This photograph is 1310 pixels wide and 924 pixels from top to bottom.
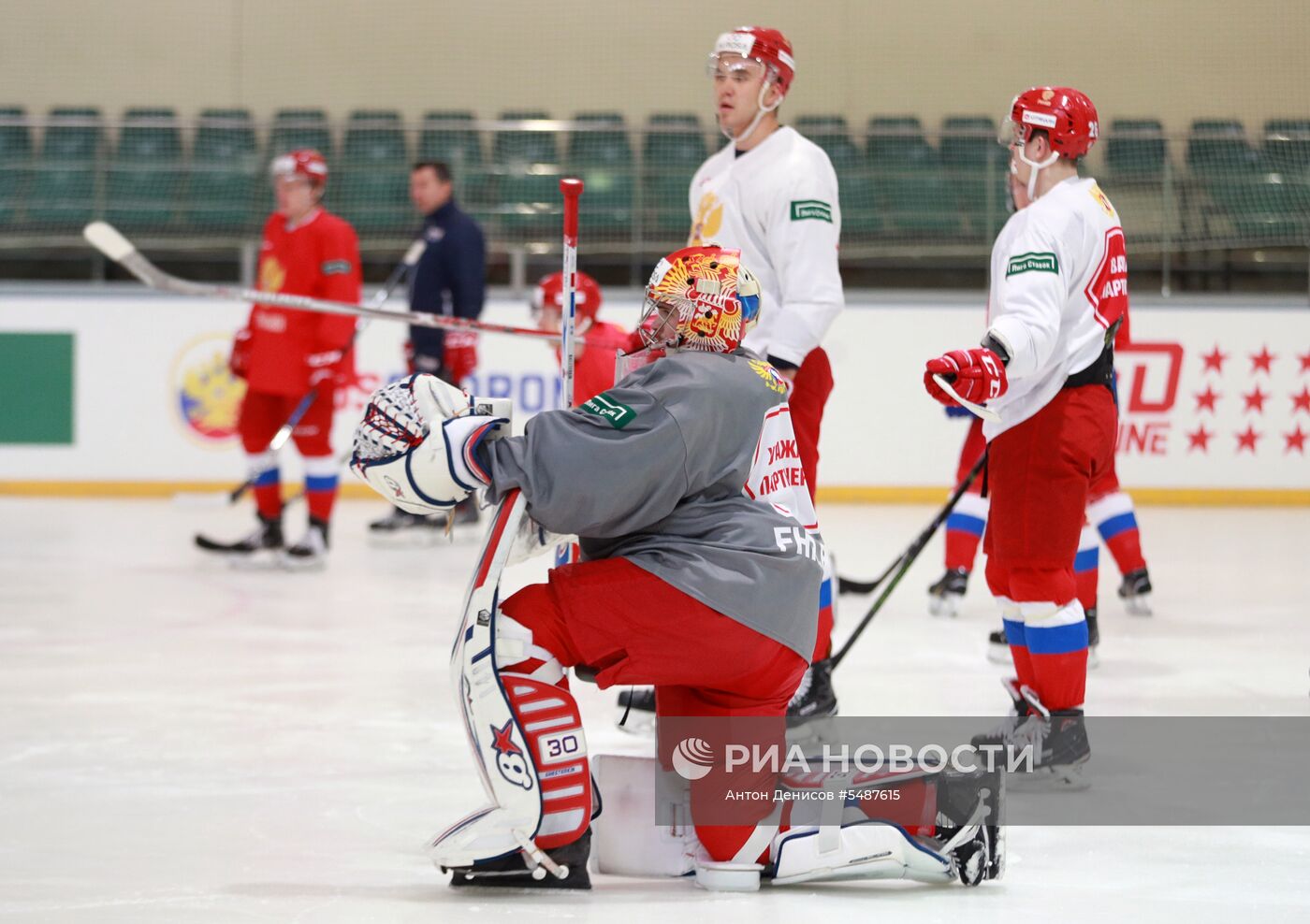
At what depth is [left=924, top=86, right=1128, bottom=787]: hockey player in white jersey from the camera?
10.1 feet

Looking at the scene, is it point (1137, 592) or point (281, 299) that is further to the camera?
point (1137, 592)

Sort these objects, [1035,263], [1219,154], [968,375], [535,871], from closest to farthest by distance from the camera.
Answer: [535,871] < [968,375] < [1035,263] < [1219,154]

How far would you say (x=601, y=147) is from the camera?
9.20m

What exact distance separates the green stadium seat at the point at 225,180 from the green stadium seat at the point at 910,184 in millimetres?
3430

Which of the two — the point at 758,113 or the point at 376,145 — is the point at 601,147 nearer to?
the point at 376,145

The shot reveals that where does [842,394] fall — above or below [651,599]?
below

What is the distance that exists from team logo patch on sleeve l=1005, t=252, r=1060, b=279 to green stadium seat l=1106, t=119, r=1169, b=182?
617cm

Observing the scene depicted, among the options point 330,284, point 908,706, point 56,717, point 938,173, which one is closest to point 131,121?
point 330,284

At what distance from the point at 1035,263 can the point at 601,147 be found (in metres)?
6.45

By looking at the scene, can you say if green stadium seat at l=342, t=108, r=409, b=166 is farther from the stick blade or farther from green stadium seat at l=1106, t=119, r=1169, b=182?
the stick blade

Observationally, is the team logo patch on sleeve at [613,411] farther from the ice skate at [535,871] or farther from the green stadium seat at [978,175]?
the green stadium seat at [978,175]

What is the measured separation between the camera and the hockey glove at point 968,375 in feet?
8.84

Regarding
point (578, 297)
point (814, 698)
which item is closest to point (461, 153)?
point (578, 297)

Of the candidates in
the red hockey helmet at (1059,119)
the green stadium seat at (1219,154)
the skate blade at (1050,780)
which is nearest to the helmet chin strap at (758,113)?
the red hockey helmet at (1059,119)
